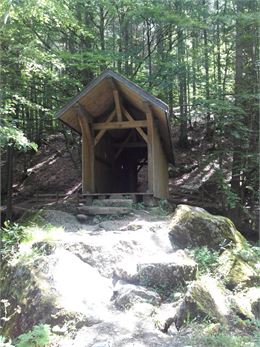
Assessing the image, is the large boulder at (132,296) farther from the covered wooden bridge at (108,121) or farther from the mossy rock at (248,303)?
the covered wooden bridge at (108,121)

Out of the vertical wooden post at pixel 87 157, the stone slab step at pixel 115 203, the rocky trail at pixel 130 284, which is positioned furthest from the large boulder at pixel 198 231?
the vertical wooden post at pixel 87 157

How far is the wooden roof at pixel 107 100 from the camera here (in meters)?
9.79

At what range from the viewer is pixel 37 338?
3.94 m

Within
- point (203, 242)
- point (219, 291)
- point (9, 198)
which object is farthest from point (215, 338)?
point (9, 198)

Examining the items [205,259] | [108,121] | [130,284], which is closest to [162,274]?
[130,284]

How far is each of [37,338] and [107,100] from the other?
27.0 feet

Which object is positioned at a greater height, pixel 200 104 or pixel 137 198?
pixel 200 104

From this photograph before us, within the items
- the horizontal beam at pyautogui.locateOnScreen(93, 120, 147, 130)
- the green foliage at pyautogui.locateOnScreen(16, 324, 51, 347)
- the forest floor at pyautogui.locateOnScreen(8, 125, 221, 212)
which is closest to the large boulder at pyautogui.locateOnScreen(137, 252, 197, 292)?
the green foliage at pyautogui.locateOnScreen(16, 324, 51, 347)

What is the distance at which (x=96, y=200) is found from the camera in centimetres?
1065

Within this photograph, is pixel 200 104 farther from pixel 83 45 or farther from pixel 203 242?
pixel 203 242

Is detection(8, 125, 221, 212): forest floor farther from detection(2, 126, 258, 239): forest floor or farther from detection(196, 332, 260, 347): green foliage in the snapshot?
detection(196, 332, 260, 347): green foliage

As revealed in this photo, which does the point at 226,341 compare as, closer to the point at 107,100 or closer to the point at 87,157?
the point at 87,157

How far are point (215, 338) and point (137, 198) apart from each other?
677cm

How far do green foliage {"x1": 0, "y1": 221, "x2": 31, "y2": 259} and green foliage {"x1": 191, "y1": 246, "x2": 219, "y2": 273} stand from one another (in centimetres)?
275
